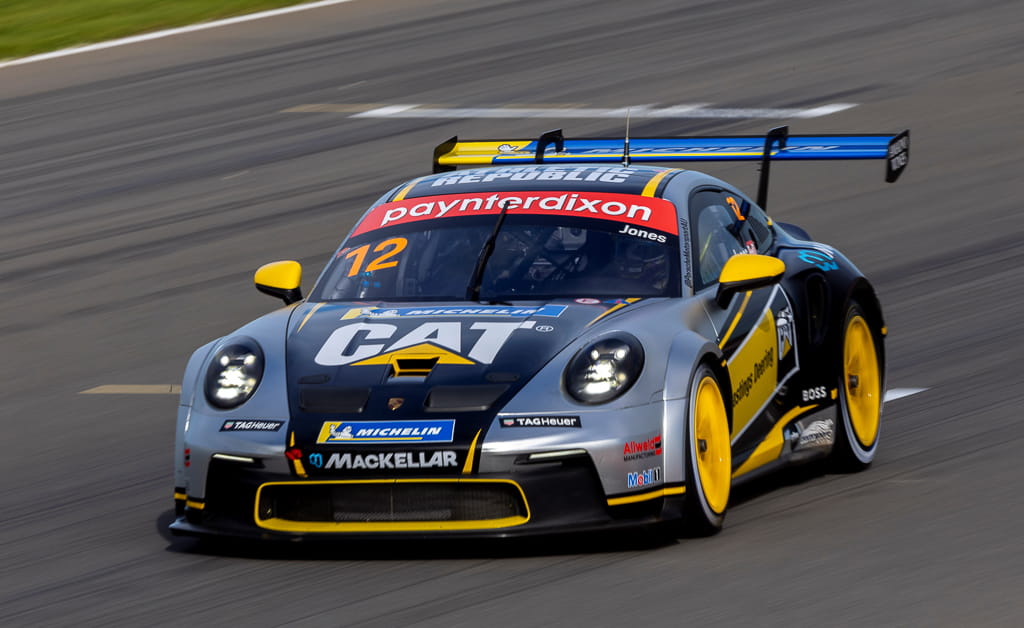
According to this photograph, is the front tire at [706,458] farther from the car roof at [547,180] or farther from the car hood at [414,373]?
the car roof at [547,180]

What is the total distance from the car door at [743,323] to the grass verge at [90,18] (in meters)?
16.6

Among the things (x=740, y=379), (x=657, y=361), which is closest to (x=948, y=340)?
(x=740, y=379)

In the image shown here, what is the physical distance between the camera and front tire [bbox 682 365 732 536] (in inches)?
257

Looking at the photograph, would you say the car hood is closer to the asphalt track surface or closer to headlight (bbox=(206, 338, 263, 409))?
headlight (bbox=(206, 338, 263, 409))

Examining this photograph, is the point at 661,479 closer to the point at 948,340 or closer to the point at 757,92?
the point at 948,340

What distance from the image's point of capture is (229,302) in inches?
502

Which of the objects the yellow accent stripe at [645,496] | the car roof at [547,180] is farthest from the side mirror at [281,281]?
the yellow accent stripe at [645,496]

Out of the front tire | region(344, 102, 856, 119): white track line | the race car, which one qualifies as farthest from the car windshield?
region(344, 102, 856, 119): white track line

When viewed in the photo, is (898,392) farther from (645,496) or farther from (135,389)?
(135,389)

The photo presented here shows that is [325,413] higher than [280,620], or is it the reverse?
[325,413]

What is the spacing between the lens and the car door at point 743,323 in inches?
284

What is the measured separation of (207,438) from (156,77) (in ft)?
50.9

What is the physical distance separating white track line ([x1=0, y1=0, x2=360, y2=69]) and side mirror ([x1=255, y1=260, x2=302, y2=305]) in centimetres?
1600

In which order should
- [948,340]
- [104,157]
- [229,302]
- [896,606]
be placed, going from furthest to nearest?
[104,157]
[229,302]
[948,340]
[896,606]
